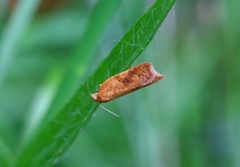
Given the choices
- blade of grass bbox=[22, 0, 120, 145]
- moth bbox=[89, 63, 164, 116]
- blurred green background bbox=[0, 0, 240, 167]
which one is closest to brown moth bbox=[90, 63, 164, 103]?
moth bbox=[89, 63, 164, 116]

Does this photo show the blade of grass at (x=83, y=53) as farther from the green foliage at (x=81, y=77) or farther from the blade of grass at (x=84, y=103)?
the blade of grass at (x=84, y=103)

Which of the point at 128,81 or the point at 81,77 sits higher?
the point at 128,81

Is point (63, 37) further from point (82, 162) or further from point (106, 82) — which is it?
point (106, 82)

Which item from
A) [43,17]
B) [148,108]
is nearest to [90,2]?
[148,108]

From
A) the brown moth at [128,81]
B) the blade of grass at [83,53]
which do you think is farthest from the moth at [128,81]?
the blade of grass at [83,53]

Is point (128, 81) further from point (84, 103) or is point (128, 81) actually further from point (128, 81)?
point (84, 103)

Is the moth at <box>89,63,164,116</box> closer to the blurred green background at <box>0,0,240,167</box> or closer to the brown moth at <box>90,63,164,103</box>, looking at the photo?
the brown moth at <box>90,63,164,103</box>

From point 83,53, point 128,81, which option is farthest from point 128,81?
point 83,53
